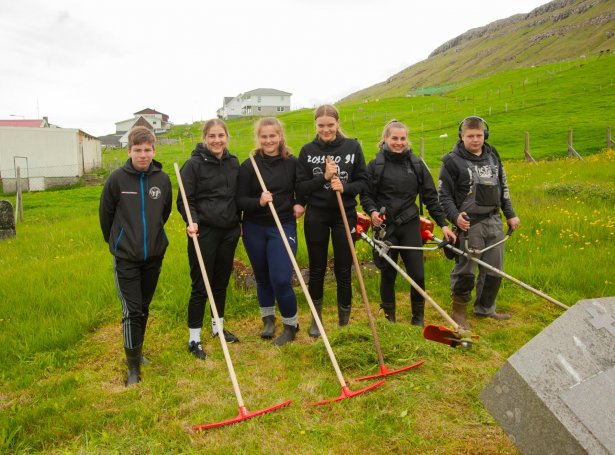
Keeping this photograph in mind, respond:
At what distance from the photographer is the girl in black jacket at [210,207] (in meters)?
4.76

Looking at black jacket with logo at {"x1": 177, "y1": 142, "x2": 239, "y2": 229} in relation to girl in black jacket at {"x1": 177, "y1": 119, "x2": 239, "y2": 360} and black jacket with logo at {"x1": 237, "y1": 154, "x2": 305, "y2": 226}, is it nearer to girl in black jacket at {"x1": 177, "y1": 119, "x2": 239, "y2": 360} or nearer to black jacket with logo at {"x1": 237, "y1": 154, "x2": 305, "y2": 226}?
girl in black jacket at {"x1": 177, "y1": 119, "x2": 239, "y2": 360}

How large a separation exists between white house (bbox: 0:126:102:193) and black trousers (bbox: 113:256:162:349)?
26.4 m

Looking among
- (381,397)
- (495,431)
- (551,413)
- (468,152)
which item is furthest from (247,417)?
(468,152)

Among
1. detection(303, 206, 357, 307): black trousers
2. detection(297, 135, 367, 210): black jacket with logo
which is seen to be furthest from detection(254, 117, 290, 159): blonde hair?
detection(303, 206, 357, 307): black trousers

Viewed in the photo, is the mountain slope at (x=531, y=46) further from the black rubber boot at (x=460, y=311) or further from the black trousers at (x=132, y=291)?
the black trousers at (x=132, y=291)

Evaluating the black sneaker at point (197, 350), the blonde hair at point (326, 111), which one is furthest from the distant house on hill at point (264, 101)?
the black sneaker at point (197, 350)

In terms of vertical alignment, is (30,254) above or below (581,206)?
below

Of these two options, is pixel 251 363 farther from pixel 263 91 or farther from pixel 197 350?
pixel 263 91

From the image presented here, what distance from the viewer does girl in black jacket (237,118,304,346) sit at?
4965 millimetres

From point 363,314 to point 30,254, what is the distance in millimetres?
6833

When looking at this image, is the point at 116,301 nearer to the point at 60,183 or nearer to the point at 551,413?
the point at 551,413

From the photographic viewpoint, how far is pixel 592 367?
2170 millimetres

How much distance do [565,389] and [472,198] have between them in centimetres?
336

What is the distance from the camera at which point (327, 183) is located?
4.92m
